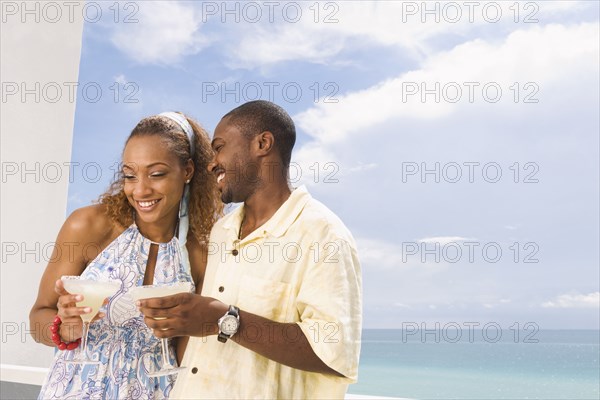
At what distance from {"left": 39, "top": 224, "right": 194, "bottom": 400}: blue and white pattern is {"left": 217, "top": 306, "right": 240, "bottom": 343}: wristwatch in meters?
0.40

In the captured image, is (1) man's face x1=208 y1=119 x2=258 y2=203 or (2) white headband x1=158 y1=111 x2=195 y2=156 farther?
(2) white headband x1=158 y1=111 x2=195 y2=156

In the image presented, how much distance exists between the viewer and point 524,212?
29.6m

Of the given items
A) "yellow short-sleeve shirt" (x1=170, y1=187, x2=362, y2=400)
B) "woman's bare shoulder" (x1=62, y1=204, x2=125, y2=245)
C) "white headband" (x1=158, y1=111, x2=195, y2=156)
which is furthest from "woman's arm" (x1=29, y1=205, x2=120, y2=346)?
"yellow short-sleeve shirt" (x1=170, y1=187, x2=362, y2=400)

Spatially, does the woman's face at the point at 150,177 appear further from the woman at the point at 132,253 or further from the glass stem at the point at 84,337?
the glass stem at the point at 84,337

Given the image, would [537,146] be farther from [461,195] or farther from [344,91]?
[344,91]

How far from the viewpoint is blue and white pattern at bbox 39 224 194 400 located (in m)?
2.00

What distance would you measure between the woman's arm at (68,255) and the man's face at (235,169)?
464mm

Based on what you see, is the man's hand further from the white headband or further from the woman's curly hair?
the white headband

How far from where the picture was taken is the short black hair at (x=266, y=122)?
75.3 inches

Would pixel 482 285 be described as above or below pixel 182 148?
above

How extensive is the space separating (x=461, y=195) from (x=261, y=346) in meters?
29.8

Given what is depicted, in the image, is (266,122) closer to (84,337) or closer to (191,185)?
(191,185)

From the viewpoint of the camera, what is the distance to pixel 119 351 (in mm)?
2035

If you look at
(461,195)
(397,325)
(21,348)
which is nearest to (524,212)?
(461,195)
